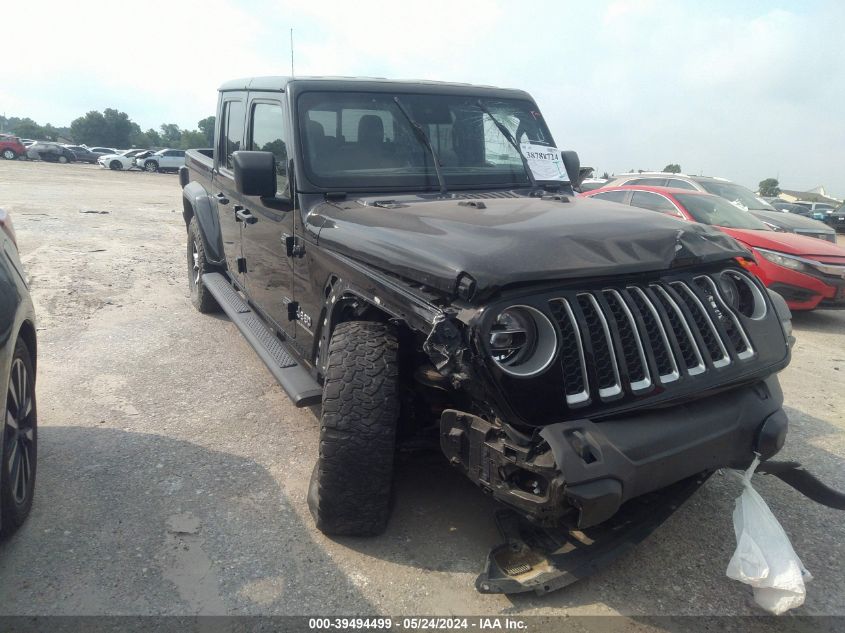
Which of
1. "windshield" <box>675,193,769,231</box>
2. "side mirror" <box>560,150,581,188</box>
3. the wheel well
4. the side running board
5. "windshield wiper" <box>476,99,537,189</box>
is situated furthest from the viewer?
"windshield" <box>675,193,769,231</box>

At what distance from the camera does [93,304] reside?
6449 mm

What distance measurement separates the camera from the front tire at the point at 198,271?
19.4 ft

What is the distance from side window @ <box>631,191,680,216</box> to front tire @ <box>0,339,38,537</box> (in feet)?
22.5

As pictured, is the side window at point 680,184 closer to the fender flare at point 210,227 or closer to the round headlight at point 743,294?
the fender flare at point 210,227

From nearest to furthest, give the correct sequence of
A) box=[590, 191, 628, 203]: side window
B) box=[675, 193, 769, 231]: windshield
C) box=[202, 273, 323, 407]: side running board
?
box=[202, 273, 323, 407]: side running board → box=[675, 193, 769, 231]: windshield → box=[590, 191, 628, 203]: side window

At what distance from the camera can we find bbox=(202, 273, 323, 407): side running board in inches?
129

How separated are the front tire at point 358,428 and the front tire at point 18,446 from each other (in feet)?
4.14

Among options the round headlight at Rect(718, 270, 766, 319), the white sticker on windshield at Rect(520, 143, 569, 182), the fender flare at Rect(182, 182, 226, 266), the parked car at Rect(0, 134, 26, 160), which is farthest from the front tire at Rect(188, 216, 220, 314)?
the parked car at Rect(0, 134, 26, 160)

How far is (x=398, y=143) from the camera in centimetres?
374

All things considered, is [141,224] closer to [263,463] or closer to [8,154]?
[263,463]

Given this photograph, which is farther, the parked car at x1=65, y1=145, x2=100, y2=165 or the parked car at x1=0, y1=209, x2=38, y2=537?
the parked car at x1=65, y1=145, x2=100, y2=165

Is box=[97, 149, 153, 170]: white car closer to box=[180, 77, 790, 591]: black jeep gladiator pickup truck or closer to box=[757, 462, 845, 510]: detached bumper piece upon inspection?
box=[180, 77, 790, 591]: black jeep gladiator pickup truck

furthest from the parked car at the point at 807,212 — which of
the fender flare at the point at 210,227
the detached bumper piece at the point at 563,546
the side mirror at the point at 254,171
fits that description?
the side mirror at the point at 254,171

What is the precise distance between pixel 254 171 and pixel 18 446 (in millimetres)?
1727
